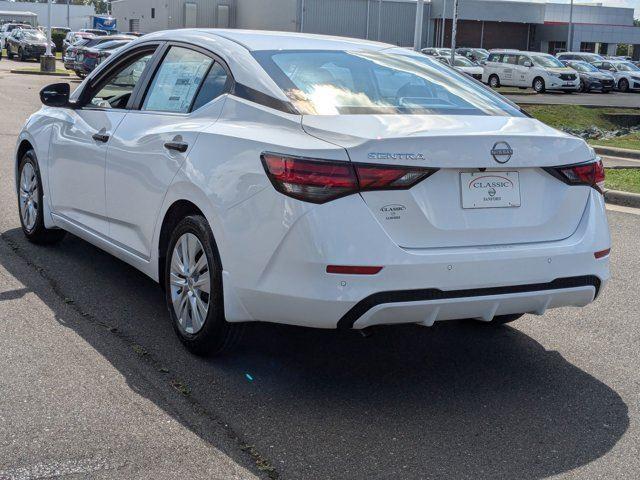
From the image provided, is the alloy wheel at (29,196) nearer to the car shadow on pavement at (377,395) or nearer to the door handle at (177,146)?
the car shadow on pavement at (377,395)

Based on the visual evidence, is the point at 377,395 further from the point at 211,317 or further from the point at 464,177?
the point at 464,177

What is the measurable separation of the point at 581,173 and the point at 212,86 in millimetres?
2033

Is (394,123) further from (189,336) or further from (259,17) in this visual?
(259,17)

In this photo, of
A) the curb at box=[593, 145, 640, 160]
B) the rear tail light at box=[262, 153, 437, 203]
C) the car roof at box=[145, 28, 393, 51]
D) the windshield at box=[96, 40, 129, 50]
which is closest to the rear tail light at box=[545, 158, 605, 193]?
the rear tail light at box=[262, 153, 437, 203]

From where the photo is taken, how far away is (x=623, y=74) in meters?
44.0

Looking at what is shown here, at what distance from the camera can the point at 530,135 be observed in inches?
181

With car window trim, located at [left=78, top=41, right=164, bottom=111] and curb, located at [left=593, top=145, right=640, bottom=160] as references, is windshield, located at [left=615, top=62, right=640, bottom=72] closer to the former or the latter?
curb, located at [left=593, top=145, right=640, bottom=160]

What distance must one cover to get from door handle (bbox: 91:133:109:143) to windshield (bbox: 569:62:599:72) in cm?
3922

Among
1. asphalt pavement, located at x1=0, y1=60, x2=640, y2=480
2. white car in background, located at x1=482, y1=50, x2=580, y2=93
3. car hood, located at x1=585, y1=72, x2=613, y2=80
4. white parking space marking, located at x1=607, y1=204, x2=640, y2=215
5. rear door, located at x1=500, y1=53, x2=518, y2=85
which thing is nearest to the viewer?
asphalt pavement, located at x1=0, y1=60, x2=640, y2=480

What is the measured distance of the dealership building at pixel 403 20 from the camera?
64.4 metres

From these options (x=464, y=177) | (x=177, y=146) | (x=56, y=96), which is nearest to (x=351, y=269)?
(x=464, y=177)

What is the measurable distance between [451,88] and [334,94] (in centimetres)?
80

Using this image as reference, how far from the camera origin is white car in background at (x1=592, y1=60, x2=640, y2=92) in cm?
4378

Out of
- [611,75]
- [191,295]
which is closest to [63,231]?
[191,295]
